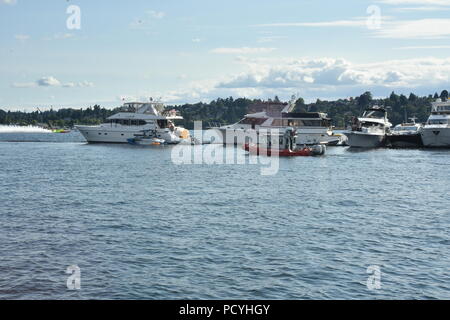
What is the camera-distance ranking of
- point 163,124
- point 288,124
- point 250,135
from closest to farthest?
point 288,124
point 250,135
point 163,124

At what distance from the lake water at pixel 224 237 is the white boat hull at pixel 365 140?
168 feet

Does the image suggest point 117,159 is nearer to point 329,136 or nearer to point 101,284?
point 329,136

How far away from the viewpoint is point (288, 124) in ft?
386

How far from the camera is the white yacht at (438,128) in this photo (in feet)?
328

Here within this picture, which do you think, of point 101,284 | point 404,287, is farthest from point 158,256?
point 404,287

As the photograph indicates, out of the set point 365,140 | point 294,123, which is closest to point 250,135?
point 294,123

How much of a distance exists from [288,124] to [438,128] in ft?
103

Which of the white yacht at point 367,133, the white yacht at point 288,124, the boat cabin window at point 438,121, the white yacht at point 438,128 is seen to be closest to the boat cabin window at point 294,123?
the white yacht at point 288,124

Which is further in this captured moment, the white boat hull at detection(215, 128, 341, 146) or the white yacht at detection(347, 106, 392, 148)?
the white boat hull at detection(215, 128, 341, 146)

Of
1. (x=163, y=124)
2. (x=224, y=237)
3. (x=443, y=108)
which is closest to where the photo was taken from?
(x=224, y=237)

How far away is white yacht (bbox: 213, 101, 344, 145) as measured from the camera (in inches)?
4628

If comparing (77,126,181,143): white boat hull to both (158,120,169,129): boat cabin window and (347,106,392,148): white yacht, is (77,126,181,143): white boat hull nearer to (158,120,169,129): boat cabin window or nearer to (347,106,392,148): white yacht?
(158,120,169,129): boat cabin window

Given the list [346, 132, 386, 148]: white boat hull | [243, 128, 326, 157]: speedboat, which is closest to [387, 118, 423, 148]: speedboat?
[346, 132, 386, 148]: white boat hull

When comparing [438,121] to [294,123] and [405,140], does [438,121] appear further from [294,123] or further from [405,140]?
[294,123]
